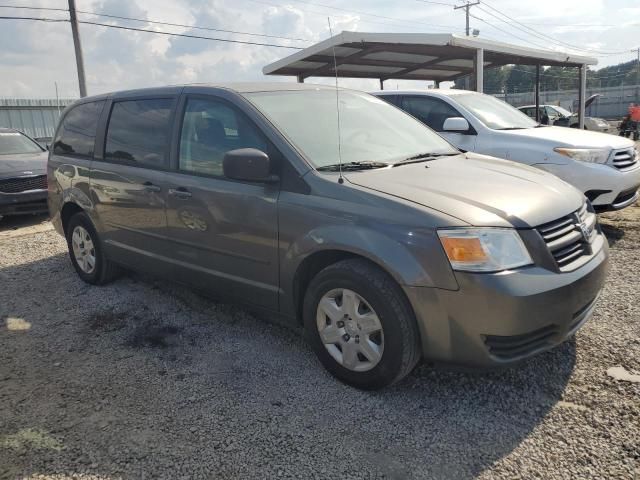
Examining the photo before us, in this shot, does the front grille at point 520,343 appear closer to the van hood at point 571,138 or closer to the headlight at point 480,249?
the headlight at point 480,249

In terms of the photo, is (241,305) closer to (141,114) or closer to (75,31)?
(141,114)

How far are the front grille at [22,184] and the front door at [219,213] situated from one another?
5945 mm

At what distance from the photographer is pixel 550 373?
313 centimetres

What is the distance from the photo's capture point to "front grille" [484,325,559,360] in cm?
264

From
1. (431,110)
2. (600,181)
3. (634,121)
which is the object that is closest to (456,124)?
(431,110)

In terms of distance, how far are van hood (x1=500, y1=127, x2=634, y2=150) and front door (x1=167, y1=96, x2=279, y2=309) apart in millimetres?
4093

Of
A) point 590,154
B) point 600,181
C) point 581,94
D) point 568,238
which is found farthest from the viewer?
point 581,94

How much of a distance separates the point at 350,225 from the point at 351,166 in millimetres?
559

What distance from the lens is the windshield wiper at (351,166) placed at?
324 cm

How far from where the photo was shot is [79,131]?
16.9ft

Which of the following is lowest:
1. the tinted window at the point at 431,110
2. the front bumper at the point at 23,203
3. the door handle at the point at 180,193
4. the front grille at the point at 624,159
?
the front bumper at the point at 23,203

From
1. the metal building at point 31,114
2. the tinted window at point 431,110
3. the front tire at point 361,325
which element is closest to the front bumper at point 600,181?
the tinted window at point 431,110

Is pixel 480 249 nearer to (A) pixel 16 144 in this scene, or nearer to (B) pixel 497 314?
(B) pixel 497 314

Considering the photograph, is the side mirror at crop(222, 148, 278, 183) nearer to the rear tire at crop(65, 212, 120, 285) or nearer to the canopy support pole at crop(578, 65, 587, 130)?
the rear tire at crop(65, 212, 120, 285)
